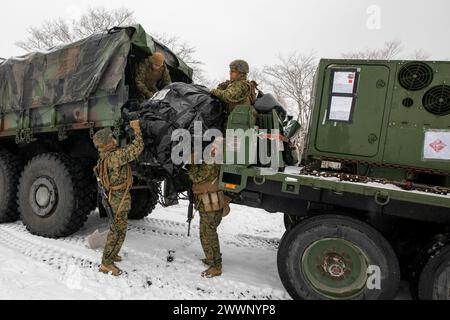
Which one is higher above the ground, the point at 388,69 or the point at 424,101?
the point at 388,69

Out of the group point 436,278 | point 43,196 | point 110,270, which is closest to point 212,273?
point 110,270

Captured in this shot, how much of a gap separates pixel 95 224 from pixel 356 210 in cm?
447

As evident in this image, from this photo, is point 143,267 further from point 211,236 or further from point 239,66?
point 239,66

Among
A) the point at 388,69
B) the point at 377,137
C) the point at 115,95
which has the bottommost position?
the point at 377,137

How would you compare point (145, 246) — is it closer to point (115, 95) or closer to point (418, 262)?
point (115, 95)

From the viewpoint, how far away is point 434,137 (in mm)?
3393

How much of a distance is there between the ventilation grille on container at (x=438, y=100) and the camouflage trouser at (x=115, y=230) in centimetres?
341

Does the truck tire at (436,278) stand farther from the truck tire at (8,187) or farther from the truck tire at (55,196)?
the truck tire at (8,187)

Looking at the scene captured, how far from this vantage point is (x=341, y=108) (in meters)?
3.72

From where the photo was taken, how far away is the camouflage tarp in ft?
15.6

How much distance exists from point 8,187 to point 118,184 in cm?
291

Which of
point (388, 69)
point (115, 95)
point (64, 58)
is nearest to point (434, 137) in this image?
point (388, 69)

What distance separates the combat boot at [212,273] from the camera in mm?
4168

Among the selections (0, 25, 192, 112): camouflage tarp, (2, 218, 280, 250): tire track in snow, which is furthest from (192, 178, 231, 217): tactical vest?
(0, 25, 192, 112): camouflage tarp
